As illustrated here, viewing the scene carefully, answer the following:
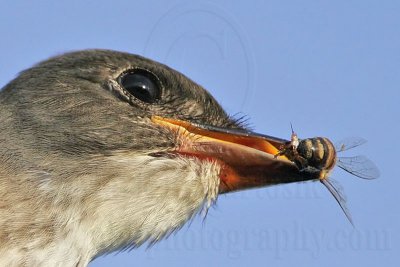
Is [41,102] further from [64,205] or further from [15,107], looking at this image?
[64,205]

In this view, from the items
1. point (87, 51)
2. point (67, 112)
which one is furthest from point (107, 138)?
point (87, 51)

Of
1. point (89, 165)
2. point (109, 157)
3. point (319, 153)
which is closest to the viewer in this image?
point (89, 165)

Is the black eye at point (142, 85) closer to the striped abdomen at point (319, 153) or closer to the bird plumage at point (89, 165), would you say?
the bird plumage at point (89, 165)

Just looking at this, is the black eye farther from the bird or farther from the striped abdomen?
the striped abdomen

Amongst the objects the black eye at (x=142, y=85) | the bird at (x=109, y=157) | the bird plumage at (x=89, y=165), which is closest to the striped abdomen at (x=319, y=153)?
the bird at (x=109, y=157)

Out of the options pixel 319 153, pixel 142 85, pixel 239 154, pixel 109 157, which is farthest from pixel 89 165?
pixel 319 153

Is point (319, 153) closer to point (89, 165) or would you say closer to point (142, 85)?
point (142, 85)

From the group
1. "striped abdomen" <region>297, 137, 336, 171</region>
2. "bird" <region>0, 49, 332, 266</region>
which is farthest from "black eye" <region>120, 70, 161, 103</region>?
"striped abdomen" <region>297, 137, 336, 171</region>
